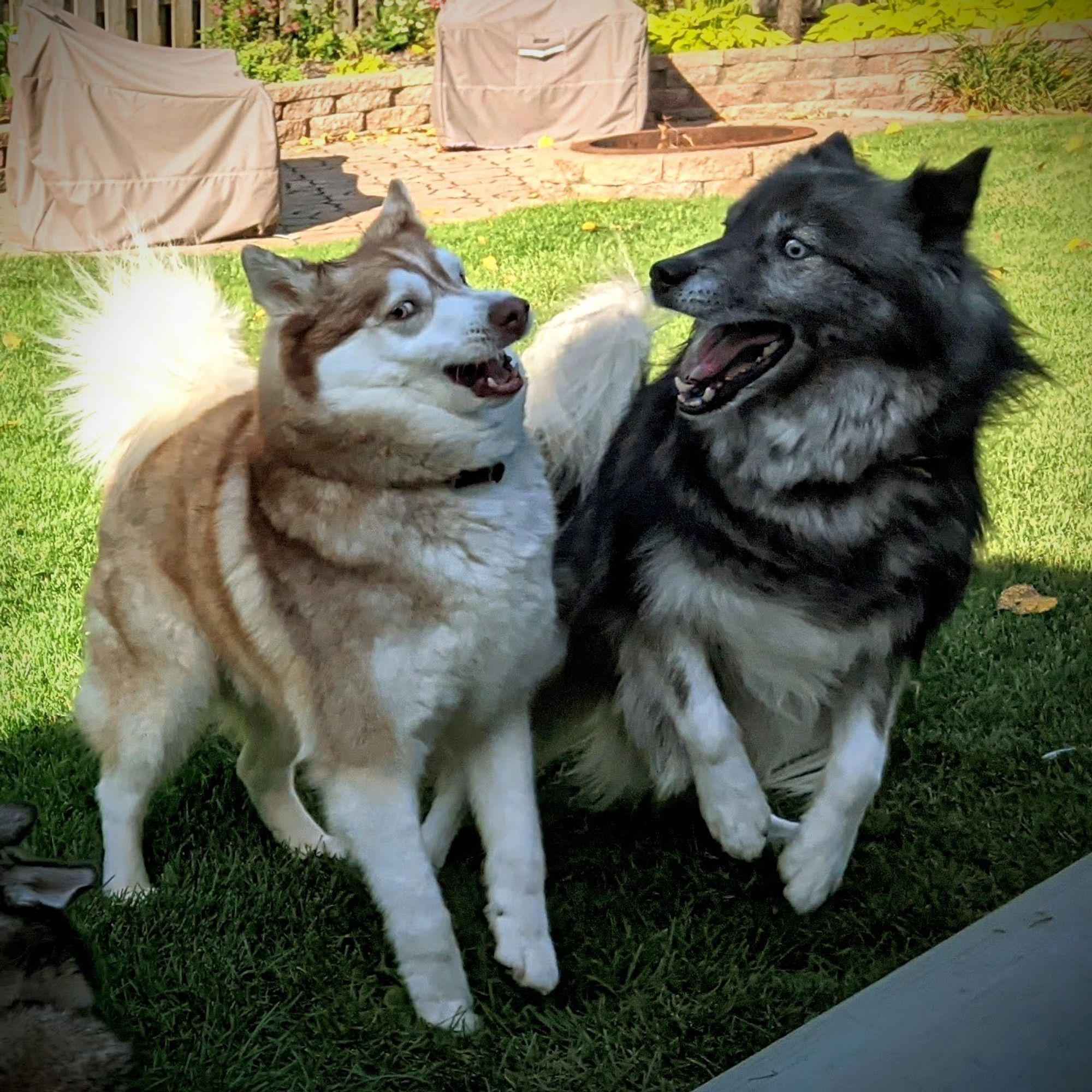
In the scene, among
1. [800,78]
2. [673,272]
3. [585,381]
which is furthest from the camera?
[800,78]

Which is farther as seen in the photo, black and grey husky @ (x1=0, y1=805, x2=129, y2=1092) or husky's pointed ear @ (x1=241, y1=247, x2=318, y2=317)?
husky's pointed ear @ (x1=241, y1=247, x2=318, y2=317)

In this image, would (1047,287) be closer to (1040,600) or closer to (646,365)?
(1040,600)

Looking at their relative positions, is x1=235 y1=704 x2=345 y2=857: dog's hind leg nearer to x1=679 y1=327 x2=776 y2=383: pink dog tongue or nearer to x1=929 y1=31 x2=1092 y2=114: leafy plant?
x1=679 y1=327 x2=776 y2=383: pink dog tongue

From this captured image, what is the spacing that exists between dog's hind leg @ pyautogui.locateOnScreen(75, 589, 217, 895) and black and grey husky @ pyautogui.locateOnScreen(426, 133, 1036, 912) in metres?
0.64

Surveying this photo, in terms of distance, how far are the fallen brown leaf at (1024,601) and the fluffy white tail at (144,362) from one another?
2537mm

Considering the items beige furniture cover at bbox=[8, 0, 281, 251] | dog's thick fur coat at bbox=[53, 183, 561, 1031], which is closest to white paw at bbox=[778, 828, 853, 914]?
dog's thick fur coat at bbox=[53, 183, 561, 1031]

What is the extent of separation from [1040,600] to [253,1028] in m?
2.88

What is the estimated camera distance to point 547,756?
3.44 m

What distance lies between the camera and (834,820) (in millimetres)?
2867

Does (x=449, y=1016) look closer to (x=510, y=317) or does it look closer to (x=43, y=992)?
(x=43, y=992)

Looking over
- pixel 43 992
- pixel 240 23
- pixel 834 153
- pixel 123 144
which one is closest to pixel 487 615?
pixel 43 992

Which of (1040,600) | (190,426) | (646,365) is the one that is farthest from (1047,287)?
(190,426)

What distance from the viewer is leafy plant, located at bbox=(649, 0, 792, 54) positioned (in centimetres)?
1243

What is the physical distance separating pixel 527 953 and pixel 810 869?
650mm
